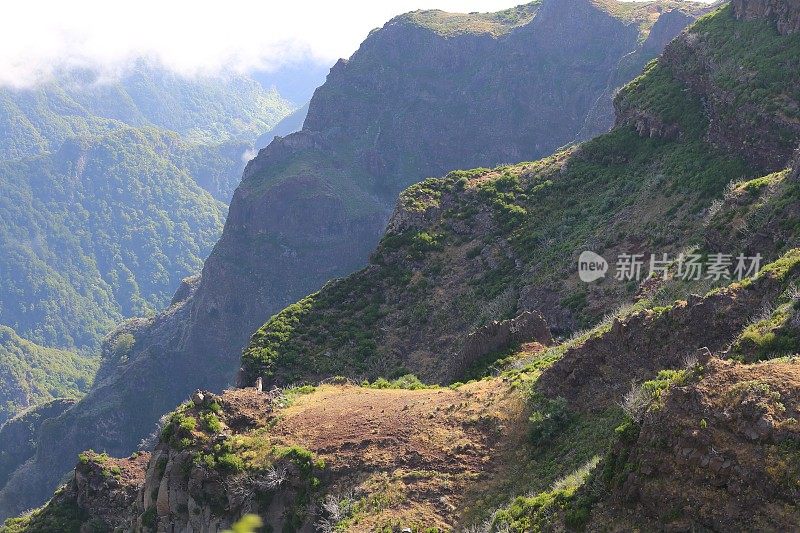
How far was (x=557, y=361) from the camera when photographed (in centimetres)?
2772

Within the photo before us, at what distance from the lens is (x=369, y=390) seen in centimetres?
3491

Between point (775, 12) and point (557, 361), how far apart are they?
129ft

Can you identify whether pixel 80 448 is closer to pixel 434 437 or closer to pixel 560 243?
pixel 560 243

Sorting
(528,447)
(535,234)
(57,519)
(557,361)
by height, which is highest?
(535,234)

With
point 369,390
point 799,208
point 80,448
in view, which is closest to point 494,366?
point 369,390

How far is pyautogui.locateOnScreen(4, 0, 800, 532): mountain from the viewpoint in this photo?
49.6 ft

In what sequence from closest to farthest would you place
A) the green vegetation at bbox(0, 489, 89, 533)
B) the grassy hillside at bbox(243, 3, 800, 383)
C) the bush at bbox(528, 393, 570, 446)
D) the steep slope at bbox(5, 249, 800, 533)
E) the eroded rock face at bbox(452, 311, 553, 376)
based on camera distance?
the steep slope at bbox(5, 249, 800, 533)
the bush at bbox(528, 393, 570, 446)
the eroded rock face at bbox(452, 311, 553, 376)
the green vegetation at bbox(0, 489, 89, 533)
the grassy hillside at bbox(243, 3, 800, 383)

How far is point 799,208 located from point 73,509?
140 feet

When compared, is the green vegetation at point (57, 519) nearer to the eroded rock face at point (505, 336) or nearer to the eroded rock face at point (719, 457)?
the eroded rock face at point (505, 336)
